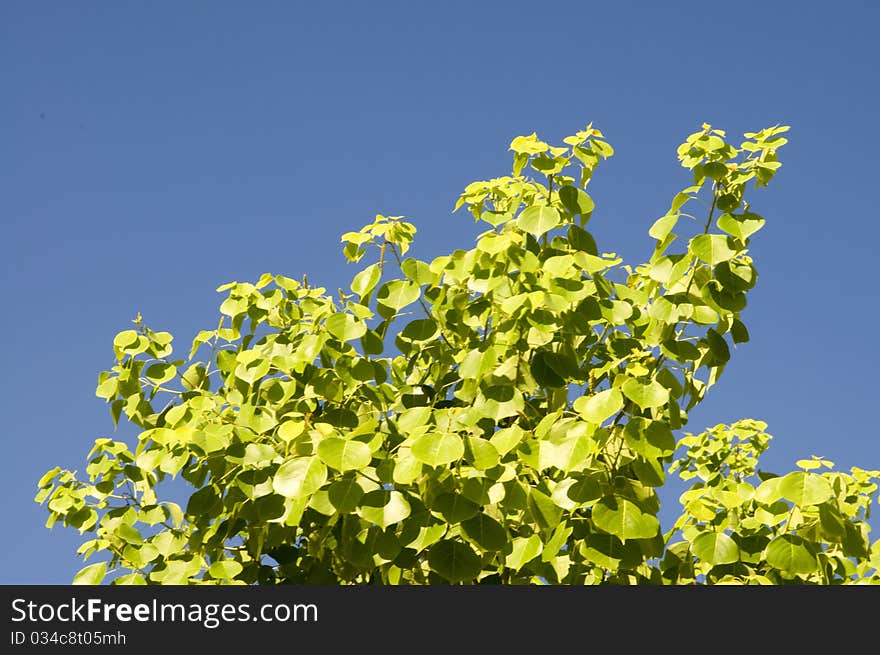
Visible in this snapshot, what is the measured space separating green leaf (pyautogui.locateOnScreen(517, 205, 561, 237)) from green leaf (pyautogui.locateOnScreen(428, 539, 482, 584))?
52.1 inches

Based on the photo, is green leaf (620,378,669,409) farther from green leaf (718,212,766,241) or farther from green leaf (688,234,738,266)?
green leaf (718,212,766,241)

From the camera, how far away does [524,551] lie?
11.4 ft

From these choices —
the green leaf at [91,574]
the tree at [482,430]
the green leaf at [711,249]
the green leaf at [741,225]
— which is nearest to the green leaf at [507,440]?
the tree at [482,430]

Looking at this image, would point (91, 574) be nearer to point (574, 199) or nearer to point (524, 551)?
point (524, 551)

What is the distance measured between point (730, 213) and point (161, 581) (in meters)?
2.82

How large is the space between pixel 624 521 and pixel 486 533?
0.49m

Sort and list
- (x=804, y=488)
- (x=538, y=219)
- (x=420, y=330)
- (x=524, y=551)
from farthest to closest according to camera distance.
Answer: (x=420, y=330) → (x=538, y=219) → (x=524, y=551) → (x=804, y=488)

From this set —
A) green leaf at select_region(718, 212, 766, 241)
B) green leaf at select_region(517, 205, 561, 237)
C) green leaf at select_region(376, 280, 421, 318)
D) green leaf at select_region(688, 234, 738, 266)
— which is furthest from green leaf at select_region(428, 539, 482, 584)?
green leaf at select_region(718, 212, 766, 241)

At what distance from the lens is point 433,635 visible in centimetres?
324

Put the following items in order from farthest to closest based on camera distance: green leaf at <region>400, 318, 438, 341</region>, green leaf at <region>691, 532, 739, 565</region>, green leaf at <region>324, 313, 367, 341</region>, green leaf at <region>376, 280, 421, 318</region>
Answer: green leaf at <region>400, 318, 438, 341</region> → green leaf at <region>376, 280, 421, 318</region> → green leaf at <region>324, 313, 367, 341</region> → green leaf at <region>691, 532, 739, 565</region>

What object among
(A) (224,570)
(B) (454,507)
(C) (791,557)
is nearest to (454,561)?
(B) (454,507)

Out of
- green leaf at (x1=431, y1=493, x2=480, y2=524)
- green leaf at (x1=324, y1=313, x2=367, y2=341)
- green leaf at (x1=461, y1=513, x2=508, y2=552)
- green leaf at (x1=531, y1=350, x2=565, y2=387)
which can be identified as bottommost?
green leaf at (x1=461, y1=513, x2=508, y2=552)

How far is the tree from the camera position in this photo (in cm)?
329

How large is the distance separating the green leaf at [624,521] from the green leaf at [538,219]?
1.21 metres
